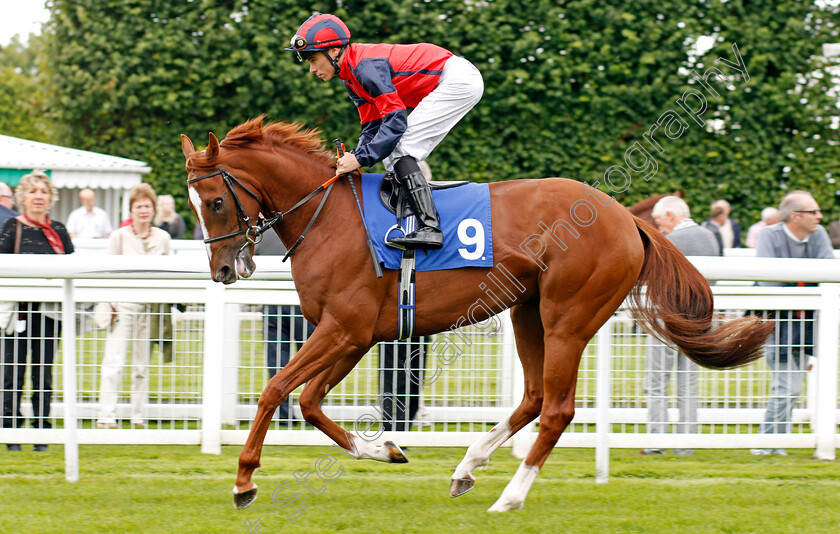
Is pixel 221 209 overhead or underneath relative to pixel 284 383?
overhead

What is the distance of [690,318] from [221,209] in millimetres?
2149

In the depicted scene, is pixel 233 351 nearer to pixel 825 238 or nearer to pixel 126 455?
pixel 126 455

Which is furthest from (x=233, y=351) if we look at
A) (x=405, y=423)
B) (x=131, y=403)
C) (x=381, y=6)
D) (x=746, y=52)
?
(x=746, y=52)

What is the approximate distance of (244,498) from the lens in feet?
12.6

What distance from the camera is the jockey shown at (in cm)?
390

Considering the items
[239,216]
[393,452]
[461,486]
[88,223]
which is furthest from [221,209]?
[88,223]

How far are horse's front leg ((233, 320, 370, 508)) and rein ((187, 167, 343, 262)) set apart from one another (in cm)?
42

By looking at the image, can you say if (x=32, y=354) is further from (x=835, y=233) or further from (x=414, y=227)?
(x=835, y=233)

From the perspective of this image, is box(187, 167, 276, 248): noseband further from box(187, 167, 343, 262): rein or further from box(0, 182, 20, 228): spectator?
box(0, 182, 20, 228): spectator

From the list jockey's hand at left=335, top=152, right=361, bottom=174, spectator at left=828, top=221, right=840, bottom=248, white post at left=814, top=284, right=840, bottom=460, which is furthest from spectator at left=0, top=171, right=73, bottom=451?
spectator at left=828, top=221, right=840, bottom=248

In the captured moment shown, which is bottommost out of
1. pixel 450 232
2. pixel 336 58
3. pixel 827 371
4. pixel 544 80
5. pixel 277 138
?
pixel 827 371

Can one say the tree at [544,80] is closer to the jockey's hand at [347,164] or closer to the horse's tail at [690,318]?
the horse's tail at [690,318]

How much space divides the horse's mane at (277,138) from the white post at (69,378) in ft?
3.43

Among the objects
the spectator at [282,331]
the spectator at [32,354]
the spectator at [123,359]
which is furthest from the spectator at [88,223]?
the spectator at [282,331]
